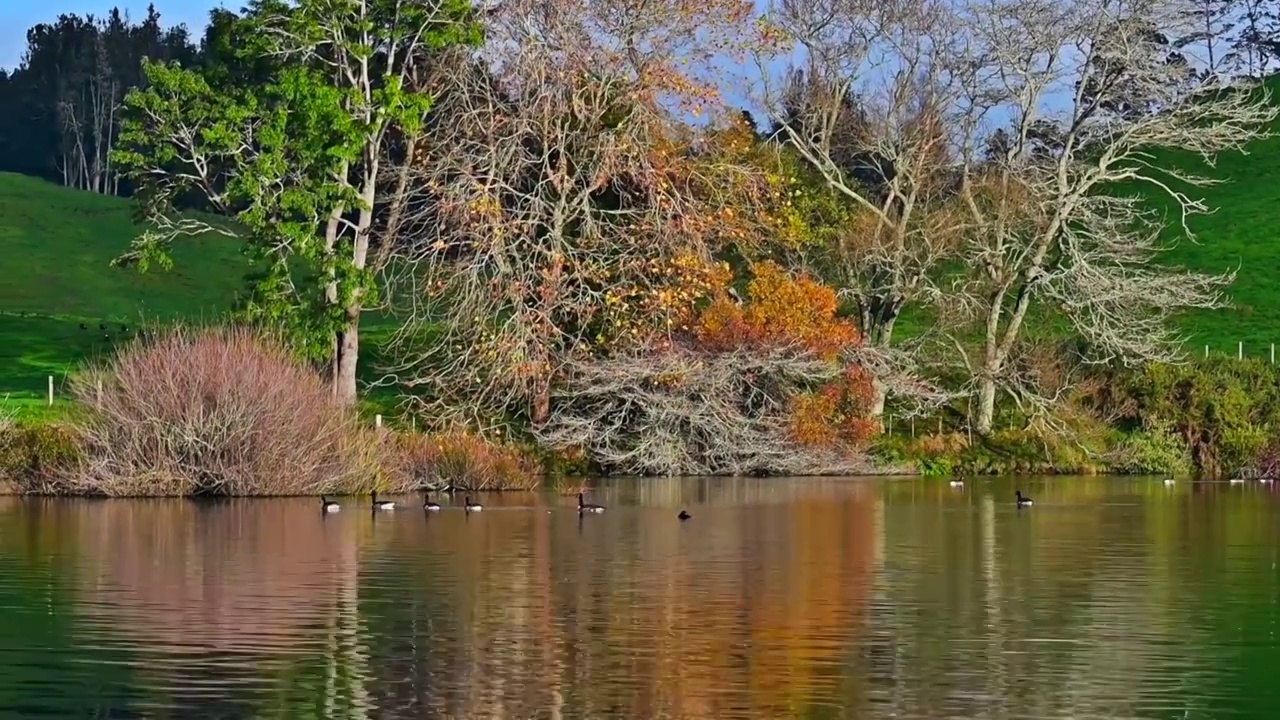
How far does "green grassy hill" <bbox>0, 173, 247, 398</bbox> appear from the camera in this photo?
8000 cm

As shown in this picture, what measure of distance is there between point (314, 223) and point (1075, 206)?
2572 cm

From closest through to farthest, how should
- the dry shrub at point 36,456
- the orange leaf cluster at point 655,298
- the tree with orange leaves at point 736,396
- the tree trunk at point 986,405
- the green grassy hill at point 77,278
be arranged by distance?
the dry shrub at point 36,456
the tree with orange leaves at point 736,396
the orange leaf cluster at point 655,298
the tree trunk at point 986,405
the green grassy hill at point 77,278

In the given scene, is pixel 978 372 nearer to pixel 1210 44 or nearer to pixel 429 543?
pixel 429 543

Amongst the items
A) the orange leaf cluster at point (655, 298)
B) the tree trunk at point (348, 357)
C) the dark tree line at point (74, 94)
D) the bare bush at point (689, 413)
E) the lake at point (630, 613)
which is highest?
the dark tree line at point (74, 94)

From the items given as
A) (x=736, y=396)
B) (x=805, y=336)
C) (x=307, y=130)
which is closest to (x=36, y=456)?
(x=307, y=130)

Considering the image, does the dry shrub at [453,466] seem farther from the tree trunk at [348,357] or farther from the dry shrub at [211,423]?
the tree trunk at [348,357]

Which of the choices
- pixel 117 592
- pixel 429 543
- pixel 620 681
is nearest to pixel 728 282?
pixel 429 543

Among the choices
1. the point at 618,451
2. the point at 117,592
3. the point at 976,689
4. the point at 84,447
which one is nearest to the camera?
the point at 976,689

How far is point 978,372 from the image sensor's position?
67.6 meters

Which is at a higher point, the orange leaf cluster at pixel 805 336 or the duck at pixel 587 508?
the orange leaf cluster at pixel 805 336

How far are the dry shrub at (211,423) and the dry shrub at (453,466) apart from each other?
320cm

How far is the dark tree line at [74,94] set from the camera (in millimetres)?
154000

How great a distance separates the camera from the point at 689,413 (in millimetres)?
60062

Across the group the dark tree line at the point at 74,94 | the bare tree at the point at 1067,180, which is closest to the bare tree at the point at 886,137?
the bare tree at the point at 1067,180
